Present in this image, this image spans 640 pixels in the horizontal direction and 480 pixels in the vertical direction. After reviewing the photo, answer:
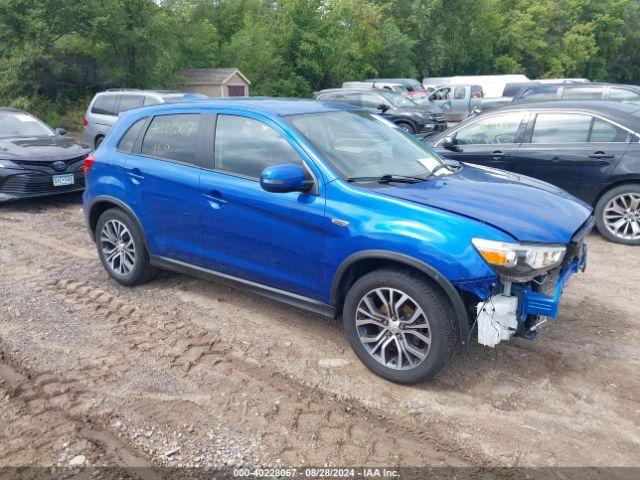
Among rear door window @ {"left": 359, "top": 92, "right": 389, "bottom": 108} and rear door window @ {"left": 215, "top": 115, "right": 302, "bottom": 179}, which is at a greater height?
rear door window @ {"left": 215, "top": 115, "right": 302, "bottom": 179}

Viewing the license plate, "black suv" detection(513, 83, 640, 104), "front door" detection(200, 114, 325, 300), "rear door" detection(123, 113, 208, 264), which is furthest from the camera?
"black suv" detection(513, 83, 640, 104)

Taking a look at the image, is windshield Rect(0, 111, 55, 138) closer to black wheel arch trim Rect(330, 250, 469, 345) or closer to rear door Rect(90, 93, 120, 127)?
rear door Rect(90, 93, 120, 127)

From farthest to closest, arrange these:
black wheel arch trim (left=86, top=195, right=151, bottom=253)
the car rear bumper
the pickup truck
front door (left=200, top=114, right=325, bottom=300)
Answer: the pickup truck < black wheel arch trim (left=86, top=195, right=151, bottom=253) < front door (left=200, top=114, right=325, bottom=300) < the car rear bumper

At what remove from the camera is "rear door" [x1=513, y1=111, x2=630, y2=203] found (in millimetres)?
6875

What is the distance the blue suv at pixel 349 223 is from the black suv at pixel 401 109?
12136 mm

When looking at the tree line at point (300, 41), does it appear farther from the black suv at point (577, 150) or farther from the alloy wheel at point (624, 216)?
the alloy wheel at point (624, 216)

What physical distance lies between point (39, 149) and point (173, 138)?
5078mm

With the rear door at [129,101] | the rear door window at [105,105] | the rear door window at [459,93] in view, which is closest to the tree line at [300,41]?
the rear door window at [105,105]

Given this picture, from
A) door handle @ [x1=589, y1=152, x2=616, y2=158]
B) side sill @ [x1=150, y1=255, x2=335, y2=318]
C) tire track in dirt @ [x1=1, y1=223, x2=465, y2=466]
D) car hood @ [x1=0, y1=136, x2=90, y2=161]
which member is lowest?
tire track in dirt @ [x1=1, y1=223, x2=465, y2=466]

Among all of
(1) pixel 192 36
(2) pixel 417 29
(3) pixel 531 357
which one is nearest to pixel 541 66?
(2) pixel 417 29

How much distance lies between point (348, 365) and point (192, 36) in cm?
2157

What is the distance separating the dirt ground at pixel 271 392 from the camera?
315 centimetres

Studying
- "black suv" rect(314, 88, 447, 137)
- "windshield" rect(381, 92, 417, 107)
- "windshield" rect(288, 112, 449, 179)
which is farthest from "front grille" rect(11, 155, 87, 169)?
"windshield" rect(381, 92, 417, 107)

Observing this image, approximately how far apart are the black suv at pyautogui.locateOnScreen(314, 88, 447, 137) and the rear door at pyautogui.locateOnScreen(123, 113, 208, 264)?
1201cm
